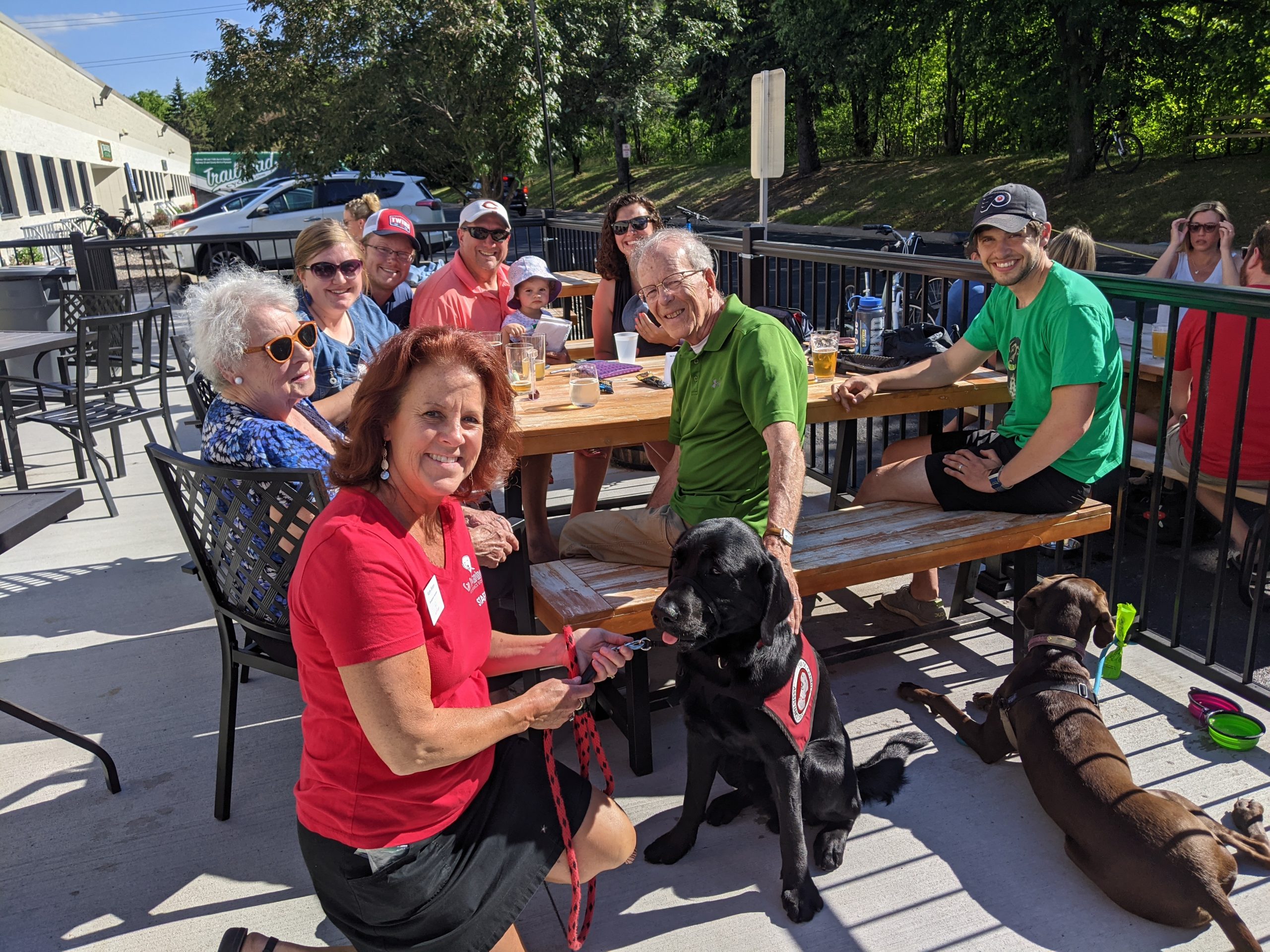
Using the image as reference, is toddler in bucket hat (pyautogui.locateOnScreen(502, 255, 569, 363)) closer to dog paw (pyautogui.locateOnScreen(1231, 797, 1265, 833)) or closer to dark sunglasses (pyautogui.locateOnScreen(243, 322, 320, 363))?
dark sunglasses (pyautogui.locateOnScreen(243, 322, 320, 363))

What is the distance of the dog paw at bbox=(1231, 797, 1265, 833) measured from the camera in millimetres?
2414

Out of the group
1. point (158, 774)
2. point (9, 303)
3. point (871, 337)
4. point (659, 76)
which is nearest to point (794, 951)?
point (158, 774)

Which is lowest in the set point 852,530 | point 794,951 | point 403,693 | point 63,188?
point 794,951

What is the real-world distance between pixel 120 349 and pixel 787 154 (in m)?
34.1

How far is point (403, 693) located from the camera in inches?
63.2

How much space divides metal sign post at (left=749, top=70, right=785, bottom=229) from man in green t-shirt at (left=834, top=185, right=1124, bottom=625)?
3740mm

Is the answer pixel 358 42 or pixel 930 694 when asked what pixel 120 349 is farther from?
pixel 358 42

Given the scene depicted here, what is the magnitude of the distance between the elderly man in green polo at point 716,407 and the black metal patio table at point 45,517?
1.71 m

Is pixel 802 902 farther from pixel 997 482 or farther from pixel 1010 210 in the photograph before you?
pixel 1010 210

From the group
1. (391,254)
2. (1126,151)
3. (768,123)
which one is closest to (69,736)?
(391,254)

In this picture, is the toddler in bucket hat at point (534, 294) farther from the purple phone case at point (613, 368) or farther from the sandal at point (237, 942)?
the sandal at point (237, 942)

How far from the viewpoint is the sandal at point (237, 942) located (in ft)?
6.34

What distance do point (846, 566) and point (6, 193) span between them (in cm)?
3238

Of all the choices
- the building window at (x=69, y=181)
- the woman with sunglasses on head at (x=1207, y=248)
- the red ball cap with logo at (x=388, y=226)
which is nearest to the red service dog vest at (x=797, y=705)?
the red ball cap with logo at (x=388, y=226)
